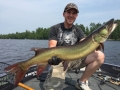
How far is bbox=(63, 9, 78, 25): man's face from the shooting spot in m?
4.46

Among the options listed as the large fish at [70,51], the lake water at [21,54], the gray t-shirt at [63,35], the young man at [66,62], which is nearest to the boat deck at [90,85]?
the young man at [66,62]

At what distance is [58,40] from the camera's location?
14.9 feet

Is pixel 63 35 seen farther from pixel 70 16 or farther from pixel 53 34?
pixel 70 16

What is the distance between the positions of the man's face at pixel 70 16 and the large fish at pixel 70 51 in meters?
1.27

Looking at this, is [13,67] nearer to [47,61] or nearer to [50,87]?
[47,61]

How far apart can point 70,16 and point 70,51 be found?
1.42m

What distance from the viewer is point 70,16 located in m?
4.48

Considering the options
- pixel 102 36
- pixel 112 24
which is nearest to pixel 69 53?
pixel 102 36

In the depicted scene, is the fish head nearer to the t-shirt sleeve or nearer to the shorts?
the shorts

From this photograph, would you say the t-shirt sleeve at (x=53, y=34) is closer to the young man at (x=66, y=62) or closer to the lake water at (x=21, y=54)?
the young man at (x=66, y=62)

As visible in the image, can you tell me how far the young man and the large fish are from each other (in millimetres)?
607

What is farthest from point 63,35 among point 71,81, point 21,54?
point 21,54

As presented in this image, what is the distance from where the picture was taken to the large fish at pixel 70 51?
330 centimetres

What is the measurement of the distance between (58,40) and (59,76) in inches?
38.1
